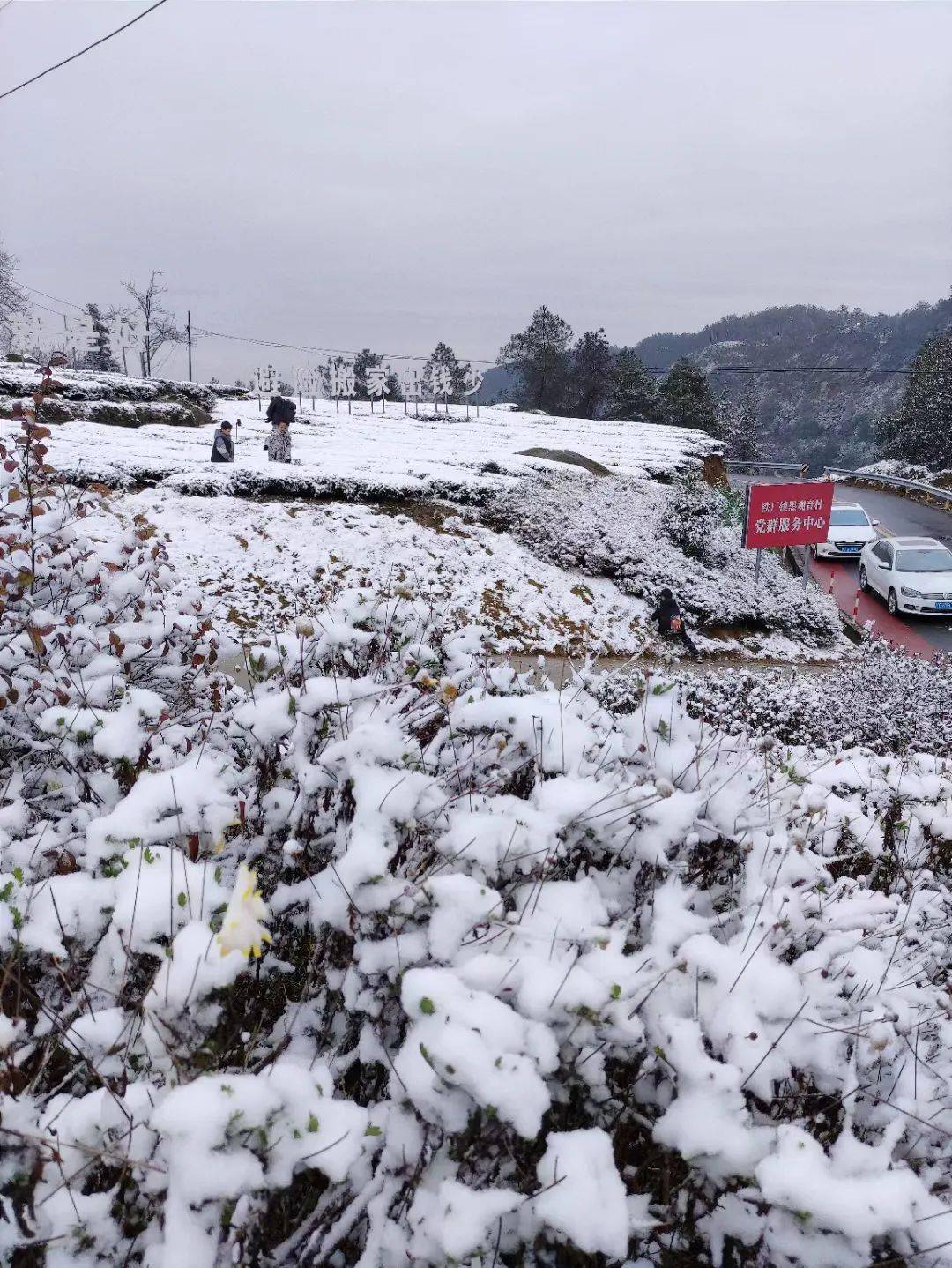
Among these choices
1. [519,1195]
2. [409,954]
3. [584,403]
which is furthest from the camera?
[584,403]

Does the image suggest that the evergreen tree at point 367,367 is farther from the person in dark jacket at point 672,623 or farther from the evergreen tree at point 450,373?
the person in dark jacket at point 672,623

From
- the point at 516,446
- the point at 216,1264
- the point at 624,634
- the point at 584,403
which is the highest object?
the point at 584,403

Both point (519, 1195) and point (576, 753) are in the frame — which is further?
point (576, 753)

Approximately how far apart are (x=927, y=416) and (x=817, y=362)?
373 feet

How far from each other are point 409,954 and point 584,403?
61.9 m

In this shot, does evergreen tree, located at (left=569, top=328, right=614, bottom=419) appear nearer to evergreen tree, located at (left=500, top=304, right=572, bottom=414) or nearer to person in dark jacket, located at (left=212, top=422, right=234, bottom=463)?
evergreen tree, located at (left=500, top=304, right=572, bottom=414)

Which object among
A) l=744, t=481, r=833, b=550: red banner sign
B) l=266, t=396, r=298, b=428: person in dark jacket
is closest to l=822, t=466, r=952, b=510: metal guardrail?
l=744, t=481, r=833, b=550: red banner sign

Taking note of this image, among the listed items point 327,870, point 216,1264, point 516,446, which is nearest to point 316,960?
point 327,870

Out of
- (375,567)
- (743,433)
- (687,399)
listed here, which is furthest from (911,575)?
(743,433)

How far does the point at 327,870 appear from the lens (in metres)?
1.70

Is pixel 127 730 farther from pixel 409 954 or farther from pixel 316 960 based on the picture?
pixel 409 954

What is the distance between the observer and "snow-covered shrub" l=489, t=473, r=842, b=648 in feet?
42.9

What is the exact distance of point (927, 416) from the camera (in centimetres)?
4353

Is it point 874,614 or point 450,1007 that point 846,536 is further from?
point 450,1007
